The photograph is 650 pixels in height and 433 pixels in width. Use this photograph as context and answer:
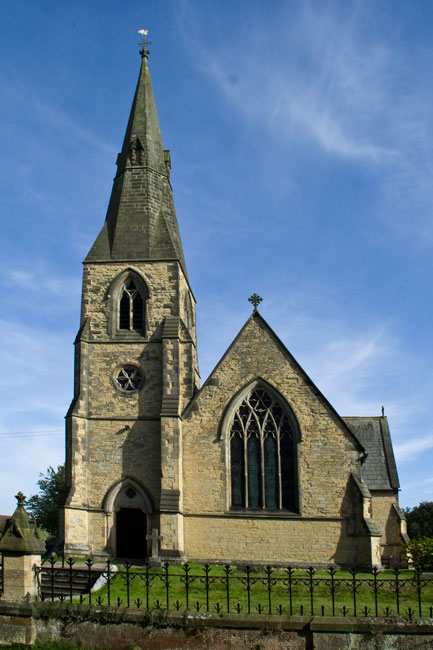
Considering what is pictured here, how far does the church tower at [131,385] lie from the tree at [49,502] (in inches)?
866

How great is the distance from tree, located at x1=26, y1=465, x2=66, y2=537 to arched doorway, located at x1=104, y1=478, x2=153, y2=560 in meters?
22.0

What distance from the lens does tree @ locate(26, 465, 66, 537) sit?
46291mm

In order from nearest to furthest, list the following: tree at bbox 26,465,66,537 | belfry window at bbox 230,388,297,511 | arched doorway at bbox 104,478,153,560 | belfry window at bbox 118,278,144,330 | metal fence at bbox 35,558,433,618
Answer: metal fence at bbox 35,558,433,618 < belfry window at bbox 230,388,297,511 < arched doorway at bbox 104,478,153,560 < belfry window at bbox 118,278,144,330 < tree at bbox 26,465,66,537

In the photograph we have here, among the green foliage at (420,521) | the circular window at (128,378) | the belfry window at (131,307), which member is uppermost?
the belfry window at (131,307)

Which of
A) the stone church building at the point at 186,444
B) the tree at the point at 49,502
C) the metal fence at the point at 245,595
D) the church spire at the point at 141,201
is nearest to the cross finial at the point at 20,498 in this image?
the metal fence at the point at 245,595

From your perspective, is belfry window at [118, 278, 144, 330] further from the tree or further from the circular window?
the tree

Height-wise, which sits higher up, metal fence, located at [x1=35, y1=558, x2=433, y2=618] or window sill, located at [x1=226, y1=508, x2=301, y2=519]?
window sill, located at [x1=226, y1=508, x2=301, y2=519]

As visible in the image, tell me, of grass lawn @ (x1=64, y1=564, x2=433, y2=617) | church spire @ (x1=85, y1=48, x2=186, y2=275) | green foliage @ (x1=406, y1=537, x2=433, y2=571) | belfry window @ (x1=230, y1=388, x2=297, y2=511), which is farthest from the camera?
church spire @ (x1=85, y1=48, x2=186, y2=275)

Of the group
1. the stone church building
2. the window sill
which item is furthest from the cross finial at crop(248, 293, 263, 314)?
the window sill

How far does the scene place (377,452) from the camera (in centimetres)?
3180

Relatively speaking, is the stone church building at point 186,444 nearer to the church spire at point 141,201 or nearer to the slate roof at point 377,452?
the church spire at point 141,201

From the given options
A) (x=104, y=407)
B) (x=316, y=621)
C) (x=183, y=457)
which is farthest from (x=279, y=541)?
(x=316, y=621)

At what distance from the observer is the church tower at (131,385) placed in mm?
24938

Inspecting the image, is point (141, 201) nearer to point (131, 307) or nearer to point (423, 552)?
point (131, 307)
